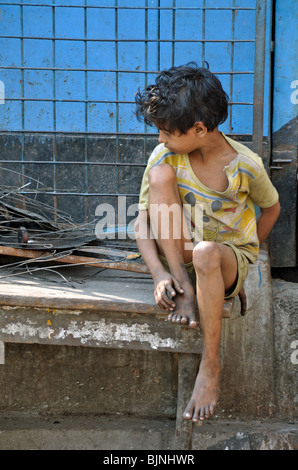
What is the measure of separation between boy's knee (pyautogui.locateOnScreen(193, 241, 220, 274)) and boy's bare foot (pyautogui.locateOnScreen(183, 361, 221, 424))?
16.3 inches

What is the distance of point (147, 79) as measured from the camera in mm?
3287

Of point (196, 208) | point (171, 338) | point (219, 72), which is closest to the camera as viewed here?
point (171, 338)

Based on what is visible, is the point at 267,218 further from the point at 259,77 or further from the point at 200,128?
the point at 259,77

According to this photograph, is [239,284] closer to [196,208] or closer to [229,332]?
[196,208]

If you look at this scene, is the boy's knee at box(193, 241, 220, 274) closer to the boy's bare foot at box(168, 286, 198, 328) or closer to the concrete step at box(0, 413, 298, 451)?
the boy's bare foot at box(168, 286, 198, 328)

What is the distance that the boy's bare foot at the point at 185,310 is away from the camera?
86.0 inches

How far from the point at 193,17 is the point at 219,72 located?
350mm

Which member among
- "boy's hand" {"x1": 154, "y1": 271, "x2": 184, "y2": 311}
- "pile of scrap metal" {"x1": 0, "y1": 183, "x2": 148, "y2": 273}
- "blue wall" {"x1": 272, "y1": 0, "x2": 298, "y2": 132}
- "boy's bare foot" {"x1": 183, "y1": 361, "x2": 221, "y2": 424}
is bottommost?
"boy's bare foot" {"x1": 183, "y1": 361, "x2": 221, "y2": 424}

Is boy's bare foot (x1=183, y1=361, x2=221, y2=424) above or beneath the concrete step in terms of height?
above

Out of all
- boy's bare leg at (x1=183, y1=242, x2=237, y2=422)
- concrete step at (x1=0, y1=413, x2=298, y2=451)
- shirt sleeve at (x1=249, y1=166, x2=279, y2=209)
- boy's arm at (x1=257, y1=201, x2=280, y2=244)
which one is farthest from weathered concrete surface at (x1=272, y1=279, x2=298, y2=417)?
boy's bare leg at (x1=183, y1=242, x2=237, y2=422)

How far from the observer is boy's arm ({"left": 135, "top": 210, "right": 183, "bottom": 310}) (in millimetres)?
2229

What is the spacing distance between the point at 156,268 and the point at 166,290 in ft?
0.47

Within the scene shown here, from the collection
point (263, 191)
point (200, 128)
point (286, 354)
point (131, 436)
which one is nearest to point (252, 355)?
point (286, 354)

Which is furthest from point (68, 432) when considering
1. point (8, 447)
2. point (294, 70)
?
point (294, 70)
